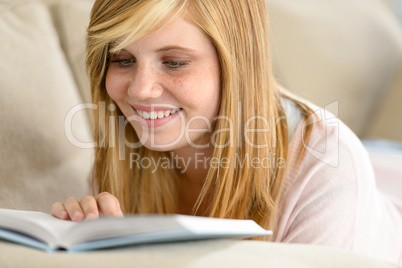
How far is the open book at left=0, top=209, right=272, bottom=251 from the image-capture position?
0.62 metres

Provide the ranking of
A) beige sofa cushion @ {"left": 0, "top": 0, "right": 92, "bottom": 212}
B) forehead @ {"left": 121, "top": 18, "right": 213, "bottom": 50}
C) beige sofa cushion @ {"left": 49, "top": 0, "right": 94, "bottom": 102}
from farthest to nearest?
beige sofa cushion @ {"left": 49, "top": 0, "right": 94, "bottom": 102} → beige sofa cushion @ {"left": 0, "top": 0, "right": 92, "bottom": 212} → forehead @ {"left": 121, "top": 18, "right": 213, "bottom": 50}

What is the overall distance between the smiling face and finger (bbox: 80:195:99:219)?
0.22m

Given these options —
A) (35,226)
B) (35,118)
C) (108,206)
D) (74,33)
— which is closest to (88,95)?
(74,33)

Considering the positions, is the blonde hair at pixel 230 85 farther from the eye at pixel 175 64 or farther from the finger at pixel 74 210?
the finger at pixel 74 210

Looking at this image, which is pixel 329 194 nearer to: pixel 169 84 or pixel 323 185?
pixel 323 185

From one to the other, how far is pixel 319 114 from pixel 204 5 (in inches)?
14.3

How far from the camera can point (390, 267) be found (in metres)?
0.65

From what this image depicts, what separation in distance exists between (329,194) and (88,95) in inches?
28.6

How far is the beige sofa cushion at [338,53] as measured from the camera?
6.20 ft

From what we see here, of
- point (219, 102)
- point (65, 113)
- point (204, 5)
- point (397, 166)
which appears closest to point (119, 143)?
point (65, 113)

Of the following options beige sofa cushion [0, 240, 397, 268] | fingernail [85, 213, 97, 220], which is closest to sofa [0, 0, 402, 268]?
beige sofa cushion [0, 240, 397, 268]

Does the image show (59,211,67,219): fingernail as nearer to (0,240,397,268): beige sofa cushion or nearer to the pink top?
(0,240,397,268): beige sofa cushion

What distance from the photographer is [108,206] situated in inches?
35.4

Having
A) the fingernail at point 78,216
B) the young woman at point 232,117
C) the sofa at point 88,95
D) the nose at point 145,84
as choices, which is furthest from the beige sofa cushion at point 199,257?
the nose at point 145,84
